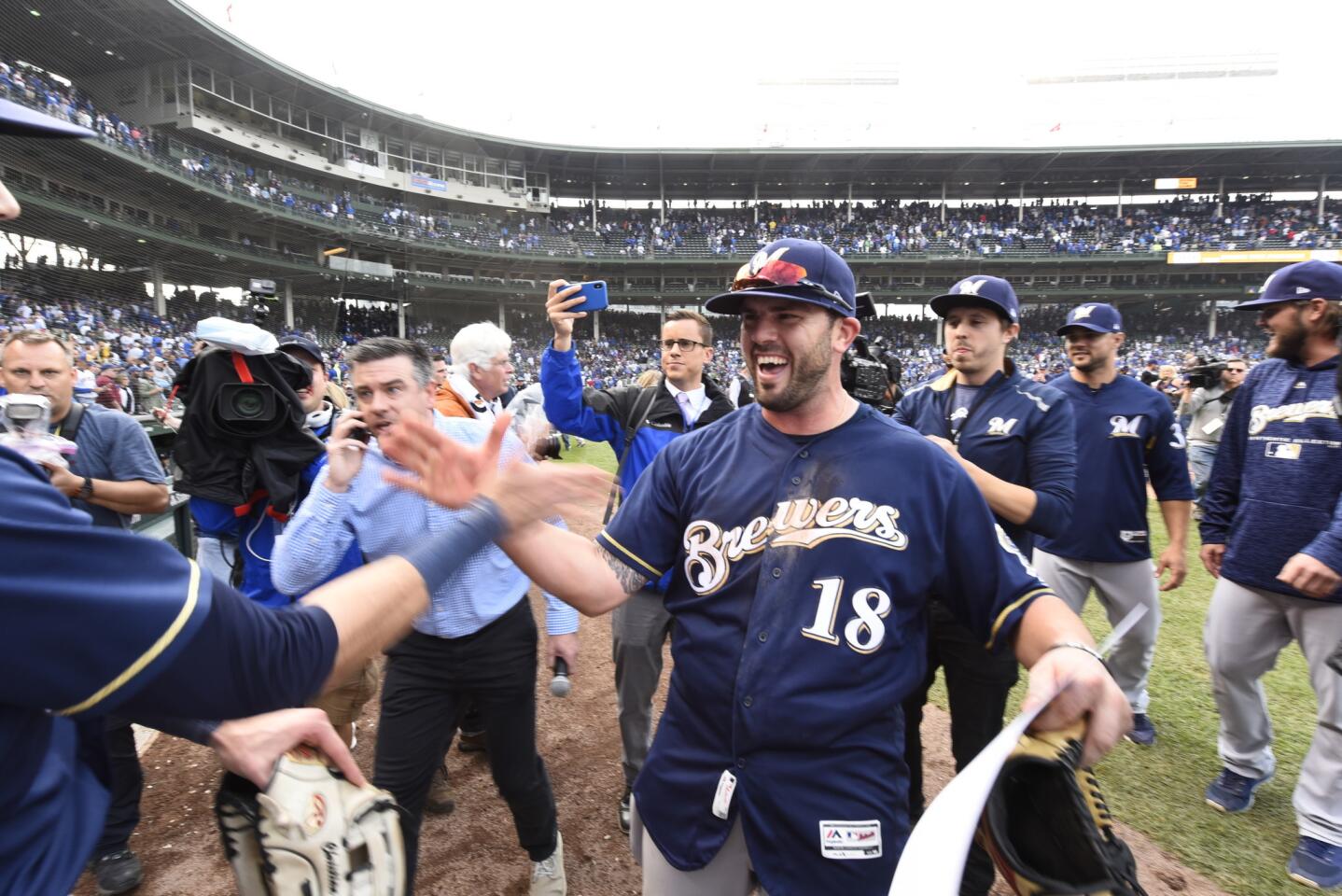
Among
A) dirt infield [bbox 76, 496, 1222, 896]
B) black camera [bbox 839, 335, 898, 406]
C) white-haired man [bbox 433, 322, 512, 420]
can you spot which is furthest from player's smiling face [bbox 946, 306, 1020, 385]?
white-haired man [bbox 433, 322, 512, 420]

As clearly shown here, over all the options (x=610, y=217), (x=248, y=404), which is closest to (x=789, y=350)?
(x=248, y=404)

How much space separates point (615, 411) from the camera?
399 centimetres

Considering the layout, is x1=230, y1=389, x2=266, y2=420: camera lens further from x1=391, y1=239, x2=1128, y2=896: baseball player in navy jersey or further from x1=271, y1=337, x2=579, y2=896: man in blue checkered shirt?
x1=391, y1=239, x2=1128, y2=896: baseball player in navy jersey

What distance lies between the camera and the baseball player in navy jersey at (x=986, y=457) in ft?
9.22

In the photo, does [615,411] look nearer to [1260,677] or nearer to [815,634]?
[815,634]

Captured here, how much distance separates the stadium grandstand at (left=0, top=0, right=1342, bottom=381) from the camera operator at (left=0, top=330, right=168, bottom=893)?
105 feet

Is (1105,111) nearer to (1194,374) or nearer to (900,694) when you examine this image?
(1194,374)

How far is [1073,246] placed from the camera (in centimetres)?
4116

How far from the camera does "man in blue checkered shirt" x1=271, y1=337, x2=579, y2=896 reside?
2.56 meters

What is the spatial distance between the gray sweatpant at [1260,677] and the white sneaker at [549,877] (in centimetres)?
326

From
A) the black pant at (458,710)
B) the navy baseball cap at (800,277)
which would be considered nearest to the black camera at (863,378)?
the navy baseball cap at (800,277)

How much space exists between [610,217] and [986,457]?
46506 millimetres

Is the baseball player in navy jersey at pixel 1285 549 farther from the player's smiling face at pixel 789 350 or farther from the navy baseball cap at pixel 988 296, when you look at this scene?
the player's smiling face at pixel 789 350

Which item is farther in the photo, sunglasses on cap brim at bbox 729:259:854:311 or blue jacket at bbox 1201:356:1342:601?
blue jacket at bbox 1201:356:1342:601
